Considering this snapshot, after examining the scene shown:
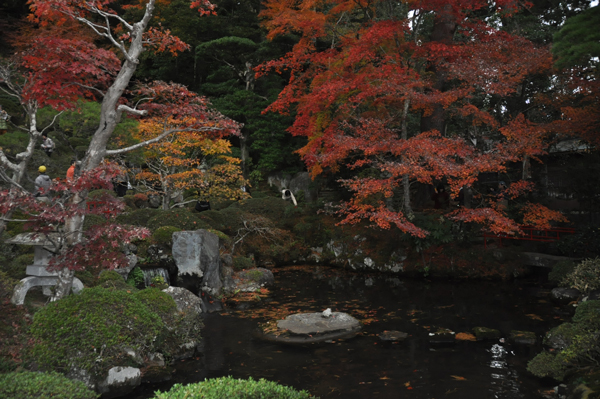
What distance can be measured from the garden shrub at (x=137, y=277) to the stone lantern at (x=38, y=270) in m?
3.94

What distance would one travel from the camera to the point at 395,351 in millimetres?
9430

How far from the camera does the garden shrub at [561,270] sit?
559 inches

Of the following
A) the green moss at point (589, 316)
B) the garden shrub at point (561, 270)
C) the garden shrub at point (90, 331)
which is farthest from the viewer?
the garden shrub at point (561, 270)

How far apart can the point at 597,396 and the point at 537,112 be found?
15.3m

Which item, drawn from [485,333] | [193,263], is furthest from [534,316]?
[193,263]

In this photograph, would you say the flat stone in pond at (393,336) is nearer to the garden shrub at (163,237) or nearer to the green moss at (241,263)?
the green moss at (241,263)

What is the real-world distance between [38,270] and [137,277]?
428cm

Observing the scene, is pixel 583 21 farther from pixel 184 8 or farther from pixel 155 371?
pixel 184 8

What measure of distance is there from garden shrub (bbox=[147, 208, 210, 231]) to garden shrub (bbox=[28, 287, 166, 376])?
8.12 metres

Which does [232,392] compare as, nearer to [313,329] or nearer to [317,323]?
[313,329]

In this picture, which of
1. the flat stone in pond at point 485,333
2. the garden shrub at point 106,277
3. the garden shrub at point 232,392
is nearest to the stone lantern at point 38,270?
the garden shrub at point 106,277

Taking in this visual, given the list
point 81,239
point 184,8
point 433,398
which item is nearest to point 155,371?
point 81,239

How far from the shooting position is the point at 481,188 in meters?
19.6

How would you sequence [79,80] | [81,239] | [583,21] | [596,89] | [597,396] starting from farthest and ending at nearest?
[596,89] < [79,80] < [81,239] < [583,21] < [597,396]
